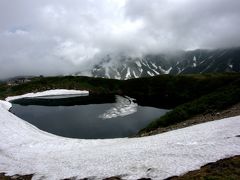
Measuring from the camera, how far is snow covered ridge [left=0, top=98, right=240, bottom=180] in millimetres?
24812

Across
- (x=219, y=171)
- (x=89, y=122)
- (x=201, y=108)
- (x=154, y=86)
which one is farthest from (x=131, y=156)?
(x=154, y=86)

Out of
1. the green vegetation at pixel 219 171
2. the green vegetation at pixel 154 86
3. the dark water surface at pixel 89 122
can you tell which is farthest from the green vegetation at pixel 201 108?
the green vegetation at pixel 219 171

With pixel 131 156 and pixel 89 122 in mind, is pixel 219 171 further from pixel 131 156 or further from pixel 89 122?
pixel 89 122

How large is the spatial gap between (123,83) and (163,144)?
402 feet

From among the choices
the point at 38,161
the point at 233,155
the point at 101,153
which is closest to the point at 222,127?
the point at 233,155

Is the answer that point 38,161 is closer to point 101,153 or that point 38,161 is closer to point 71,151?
point 71,151

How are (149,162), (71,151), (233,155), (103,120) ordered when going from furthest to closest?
1. (103,120)
2. (71,151)
3. (149,162)
4. (233,155)

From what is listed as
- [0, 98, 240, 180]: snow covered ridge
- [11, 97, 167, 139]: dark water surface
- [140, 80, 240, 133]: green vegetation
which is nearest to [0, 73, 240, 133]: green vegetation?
[11, 97, 167, 139]: dark water surface

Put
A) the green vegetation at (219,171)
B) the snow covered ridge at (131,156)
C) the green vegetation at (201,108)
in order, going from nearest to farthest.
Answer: the green vegetation at (219,171) → the snow covered ridge at (131,156) → the green vegetation at (201,108)

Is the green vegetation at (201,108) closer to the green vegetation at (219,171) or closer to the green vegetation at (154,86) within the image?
the green vegetation at (154,86)

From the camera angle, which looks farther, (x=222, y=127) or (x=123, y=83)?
(x=123, y=83)

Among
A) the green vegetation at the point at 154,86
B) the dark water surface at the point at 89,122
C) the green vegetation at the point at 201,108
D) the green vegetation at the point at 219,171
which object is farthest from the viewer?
the green vegetation at the point at 154,86

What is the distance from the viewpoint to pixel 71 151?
123 feet

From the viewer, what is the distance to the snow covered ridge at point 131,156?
2481 cm
